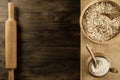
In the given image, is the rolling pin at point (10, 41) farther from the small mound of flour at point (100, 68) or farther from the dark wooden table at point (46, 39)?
the small mound of flour at point (100, 68)

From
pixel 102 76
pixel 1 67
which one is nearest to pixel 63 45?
pixel 102 76

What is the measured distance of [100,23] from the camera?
1471 mm

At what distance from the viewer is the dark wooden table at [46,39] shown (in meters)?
1.60

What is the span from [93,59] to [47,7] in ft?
1.98

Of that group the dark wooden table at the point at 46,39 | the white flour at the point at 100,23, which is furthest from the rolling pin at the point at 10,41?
the white flour at the point at 100,23

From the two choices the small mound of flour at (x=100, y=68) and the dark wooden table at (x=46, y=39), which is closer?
the small mound of flour at (x=100, y=68)

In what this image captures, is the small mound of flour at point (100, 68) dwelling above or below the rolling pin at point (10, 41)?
below

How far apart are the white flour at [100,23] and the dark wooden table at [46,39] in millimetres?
144

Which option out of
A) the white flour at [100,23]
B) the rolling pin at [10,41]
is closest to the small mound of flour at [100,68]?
the white flour at [100,23]

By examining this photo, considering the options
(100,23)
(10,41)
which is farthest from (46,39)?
(100,23)

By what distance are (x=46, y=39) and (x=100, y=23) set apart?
0.49 meters

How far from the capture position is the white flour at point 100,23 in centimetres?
146

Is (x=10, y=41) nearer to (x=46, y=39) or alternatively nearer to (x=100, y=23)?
(x=46, y=39)

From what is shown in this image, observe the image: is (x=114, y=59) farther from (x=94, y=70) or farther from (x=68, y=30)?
(x=68, y=30)
